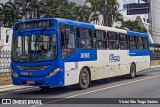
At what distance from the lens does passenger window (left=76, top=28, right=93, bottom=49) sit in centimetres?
1466

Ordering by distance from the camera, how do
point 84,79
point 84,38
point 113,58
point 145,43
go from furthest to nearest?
point 145,43, point 113,58, point 84,38, point 84,79

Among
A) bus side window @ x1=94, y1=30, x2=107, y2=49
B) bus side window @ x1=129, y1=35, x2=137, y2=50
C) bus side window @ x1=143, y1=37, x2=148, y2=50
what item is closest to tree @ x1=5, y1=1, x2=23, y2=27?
bus side window @ x1=143, y1=37, x2=148, y2=50

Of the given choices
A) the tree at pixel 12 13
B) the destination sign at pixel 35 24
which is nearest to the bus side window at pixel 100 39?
the destination sign at pixel 35 24

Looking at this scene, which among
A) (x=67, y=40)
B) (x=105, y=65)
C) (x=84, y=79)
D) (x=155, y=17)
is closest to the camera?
(x=67, y=40)

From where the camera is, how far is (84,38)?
15062 mm

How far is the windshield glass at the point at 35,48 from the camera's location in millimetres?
13168

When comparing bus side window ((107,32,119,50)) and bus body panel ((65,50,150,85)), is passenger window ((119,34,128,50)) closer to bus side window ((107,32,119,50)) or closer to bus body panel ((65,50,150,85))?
bus body panel ((65,50,150,85))

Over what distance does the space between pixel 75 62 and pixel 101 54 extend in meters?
2.66

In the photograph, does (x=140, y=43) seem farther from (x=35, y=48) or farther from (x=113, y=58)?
(x=35, y=48)

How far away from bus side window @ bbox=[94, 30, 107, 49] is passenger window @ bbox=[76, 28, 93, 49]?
1.63 feet

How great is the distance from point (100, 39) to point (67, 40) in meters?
3.07

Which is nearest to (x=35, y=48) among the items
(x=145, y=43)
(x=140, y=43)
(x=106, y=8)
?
(x=140, y=43)

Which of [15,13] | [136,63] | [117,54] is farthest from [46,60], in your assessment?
[15,13]

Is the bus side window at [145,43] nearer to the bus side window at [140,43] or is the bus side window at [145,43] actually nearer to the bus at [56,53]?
the bus side window at [140,43]
